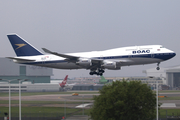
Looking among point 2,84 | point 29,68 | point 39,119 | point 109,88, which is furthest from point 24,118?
point 29,68

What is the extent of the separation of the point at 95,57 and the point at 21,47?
2040 centimetres

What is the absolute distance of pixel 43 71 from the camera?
516ft

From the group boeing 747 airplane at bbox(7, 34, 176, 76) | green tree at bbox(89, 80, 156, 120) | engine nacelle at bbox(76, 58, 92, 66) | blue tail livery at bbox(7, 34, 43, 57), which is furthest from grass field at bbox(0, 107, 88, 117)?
blue tail livery at bbox(7, 34, 43, 57)

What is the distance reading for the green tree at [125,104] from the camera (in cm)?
3812

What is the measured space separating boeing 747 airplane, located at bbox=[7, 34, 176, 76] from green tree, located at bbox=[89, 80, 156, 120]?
17.7 m

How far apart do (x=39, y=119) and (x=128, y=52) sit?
23.0 metres

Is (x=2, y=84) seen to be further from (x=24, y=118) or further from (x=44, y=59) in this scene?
(x=24, y=118)

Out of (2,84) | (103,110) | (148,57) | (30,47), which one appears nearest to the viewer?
(103,110)

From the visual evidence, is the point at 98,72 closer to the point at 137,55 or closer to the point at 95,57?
the point at 95,57

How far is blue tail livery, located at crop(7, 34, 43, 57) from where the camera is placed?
6906 centimetres

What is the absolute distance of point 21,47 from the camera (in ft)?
230

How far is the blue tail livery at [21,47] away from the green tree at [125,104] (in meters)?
32.7

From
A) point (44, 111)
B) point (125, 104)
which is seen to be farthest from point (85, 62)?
point (125, 104)

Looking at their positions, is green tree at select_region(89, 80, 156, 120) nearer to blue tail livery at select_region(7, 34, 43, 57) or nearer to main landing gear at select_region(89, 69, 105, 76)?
main landing gear at select_region(89, 69, 105, 76)
